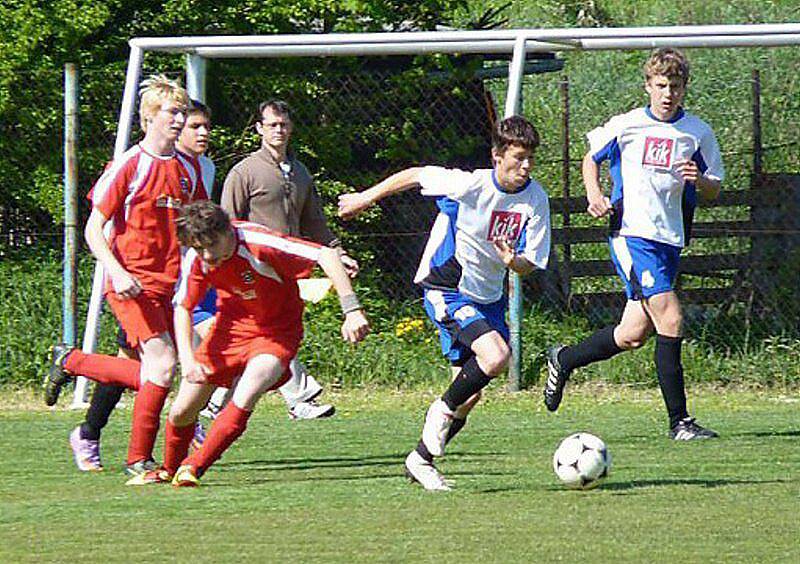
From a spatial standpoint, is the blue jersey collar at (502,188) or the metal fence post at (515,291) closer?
the blue jersey collar at (502,188)

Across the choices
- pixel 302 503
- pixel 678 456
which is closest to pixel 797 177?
pixel 678 456

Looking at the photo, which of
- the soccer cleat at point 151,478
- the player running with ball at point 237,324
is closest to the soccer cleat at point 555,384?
the player running with ball at point 237,324

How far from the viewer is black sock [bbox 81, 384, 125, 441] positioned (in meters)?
8.24

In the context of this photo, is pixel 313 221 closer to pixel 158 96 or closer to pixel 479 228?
pixel 158 96

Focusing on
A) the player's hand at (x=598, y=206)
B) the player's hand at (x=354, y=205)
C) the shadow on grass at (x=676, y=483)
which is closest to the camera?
the player's hand at (x=354, y=205)

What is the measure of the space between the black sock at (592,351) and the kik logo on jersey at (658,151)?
98cm

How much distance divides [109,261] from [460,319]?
1.57m

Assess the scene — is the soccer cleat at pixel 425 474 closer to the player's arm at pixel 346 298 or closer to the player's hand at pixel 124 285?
the player's arm at pixel 346 298

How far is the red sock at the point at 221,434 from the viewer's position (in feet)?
24.1

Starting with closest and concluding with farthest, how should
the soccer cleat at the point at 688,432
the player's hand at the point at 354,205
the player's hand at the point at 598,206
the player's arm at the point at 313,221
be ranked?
the player's hand at the point at 354,205 → the player's hand at the point at 598,206 → the soccer cleat at the point at 688,432 → the player's arm at the point at 313,221

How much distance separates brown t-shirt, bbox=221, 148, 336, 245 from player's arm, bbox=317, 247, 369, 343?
3269mm

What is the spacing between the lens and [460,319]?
759cm

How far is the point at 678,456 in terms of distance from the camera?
845 cm

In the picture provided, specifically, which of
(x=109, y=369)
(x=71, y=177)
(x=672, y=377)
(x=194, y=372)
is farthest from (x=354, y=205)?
(x=71, y=177)
